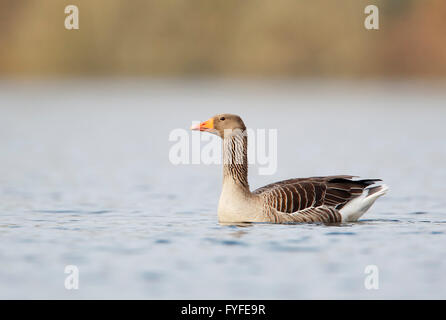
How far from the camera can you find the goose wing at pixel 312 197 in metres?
15.1

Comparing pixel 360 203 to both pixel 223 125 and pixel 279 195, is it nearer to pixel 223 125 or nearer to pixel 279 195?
pixel 279 195

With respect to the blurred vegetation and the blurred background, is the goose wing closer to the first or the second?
the blurred background

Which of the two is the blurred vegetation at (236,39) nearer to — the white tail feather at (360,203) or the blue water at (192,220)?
the blue water at (192,220)

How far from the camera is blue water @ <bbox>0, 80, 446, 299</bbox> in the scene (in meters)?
11.3

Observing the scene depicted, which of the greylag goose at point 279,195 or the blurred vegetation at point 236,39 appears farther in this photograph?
the blurred vegetation at point 236,39

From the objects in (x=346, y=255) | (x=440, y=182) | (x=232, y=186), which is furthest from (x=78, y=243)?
(x=440, y=182)

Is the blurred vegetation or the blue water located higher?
the blurred vegetation

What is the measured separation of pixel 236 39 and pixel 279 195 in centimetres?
6409

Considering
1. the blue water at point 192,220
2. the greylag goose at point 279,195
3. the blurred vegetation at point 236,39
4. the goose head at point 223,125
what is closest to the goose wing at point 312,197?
the greylag goose at point 279,195

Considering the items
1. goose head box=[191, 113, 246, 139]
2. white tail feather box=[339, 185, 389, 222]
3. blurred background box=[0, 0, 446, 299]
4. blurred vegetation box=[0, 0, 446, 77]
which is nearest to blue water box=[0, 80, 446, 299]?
blurred background box=[0, 0, 446, 299]

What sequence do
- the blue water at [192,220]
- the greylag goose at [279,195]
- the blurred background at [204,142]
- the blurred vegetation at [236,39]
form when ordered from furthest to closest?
the blurred vegetation at [236,39], the greylag goose at [279,195], the blurred background at [204,142], the blue water at [192,220]

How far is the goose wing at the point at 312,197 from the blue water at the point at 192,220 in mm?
382

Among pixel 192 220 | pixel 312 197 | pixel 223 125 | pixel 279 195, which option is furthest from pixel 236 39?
pixel 279 195

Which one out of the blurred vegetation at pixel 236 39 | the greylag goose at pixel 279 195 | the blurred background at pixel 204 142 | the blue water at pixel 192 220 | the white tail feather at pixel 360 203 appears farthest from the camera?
the blurred vegetation at pixel 236 39
